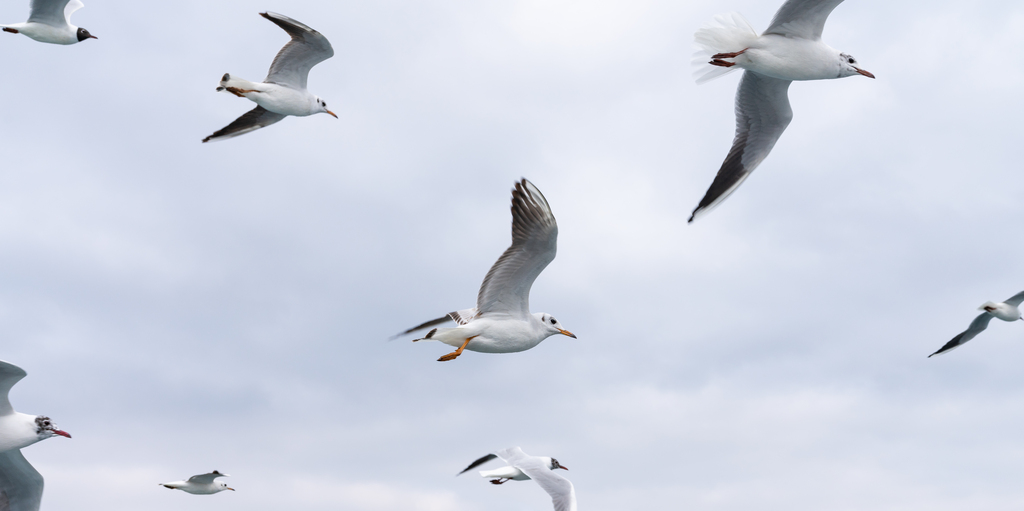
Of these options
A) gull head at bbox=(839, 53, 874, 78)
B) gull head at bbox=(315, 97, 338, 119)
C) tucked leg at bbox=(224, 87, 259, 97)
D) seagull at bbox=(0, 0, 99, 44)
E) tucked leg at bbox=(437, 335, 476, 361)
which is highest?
seagull at bbox=(0, 0, 99, 44)

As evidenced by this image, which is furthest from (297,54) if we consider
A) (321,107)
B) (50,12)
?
(50,12)

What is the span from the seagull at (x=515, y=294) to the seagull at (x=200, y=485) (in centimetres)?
963

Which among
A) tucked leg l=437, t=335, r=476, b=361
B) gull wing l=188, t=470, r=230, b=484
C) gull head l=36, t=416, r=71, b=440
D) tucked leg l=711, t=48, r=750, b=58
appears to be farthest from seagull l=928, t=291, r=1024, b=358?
gull head l=36, t=416, r=71, b=440

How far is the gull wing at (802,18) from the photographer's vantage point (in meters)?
11.6

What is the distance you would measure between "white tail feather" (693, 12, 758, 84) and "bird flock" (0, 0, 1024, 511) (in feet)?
0.05

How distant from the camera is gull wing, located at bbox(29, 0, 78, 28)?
60.1 ft

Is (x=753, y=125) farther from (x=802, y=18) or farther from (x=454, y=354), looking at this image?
(x=454, y=354)

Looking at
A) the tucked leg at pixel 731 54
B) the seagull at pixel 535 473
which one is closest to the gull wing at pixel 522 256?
the seagull at pixel 535 473

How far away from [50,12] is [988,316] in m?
20.1

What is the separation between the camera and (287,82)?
1714cm

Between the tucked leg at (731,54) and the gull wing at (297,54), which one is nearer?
the tucked leg at (731,54)

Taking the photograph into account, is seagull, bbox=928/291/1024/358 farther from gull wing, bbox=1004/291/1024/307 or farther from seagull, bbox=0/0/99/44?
seagull, bbox=0/0/99/44

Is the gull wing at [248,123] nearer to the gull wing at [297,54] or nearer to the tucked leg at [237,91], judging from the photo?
the gull wing at [297,54]

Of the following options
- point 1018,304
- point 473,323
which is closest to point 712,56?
point 473,323
